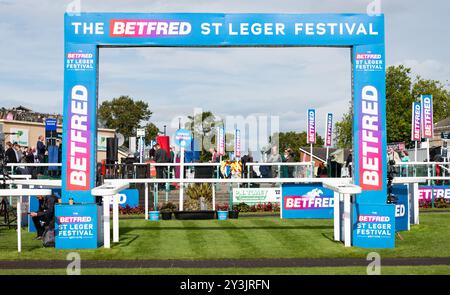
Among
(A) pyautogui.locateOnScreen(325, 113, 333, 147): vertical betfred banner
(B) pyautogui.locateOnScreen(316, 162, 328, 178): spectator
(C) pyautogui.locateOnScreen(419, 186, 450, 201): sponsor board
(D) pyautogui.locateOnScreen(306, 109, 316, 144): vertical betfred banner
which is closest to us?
(B) pyautogui.locateOnScreen(316, 162, 328, 178): spectator

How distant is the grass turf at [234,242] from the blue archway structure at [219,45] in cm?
165

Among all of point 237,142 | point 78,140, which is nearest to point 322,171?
point 78,140

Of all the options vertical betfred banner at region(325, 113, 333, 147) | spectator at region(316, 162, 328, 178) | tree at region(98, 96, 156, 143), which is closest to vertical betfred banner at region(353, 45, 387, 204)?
spectator at region(316, 162, 328, 178)

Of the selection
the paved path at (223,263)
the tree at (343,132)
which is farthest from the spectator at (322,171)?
the tree at (343,132)

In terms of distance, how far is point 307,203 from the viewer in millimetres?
23781

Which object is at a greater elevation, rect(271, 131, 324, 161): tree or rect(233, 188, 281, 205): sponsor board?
rect(271, 131, 324, 161): tree

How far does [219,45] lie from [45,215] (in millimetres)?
5865

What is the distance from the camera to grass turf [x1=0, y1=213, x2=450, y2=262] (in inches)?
568

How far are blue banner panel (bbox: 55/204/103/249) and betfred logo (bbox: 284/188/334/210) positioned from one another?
974cm

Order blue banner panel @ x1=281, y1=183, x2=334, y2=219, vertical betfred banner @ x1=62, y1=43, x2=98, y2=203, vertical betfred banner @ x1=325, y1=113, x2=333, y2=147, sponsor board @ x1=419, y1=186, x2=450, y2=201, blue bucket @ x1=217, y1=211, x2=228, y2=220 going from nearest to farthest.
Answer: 1. vertical betfred banner @ x1=62, y1=43, x2=98, y2=203
2. blue bucket @ x1=217, y1=211, x2=228, y2=220
3. blue banner panel @ x1=281, y1=183, x2=334, y2=219
4. sponsor board @ x1=419, y1=186, x2=450, y2=201
5. vertical betfred banner @ x1=325, y1=113, x2=333, y2=147

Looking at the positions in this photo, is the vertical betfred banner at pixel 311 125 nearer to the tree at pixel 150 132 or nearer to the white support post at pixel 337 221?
the white support post at pixel 337 221

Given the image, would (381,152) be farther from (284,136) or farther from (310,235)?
(284,136)

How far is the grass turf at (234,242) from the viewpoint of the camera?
568 inches

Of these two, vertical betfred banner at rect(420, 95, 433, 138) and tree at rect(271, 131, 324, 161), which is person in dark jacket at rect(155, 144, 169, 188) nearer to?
vertical betfred banner at rect(420, 95, 433, 138)
